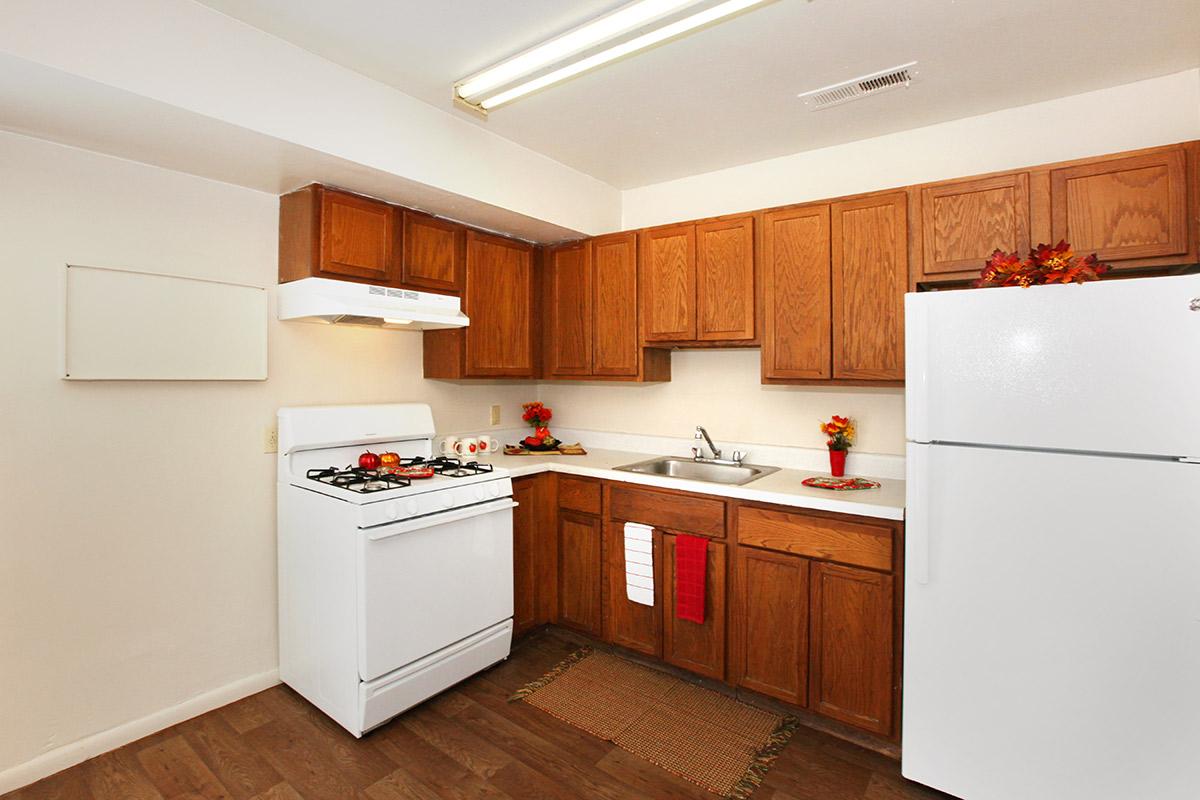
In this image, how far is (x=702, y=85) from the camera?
2.37 meters

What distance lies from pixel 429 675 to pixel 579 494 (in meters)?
1.10

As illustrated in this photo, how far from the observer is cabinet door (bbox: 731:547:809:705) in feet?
7.85

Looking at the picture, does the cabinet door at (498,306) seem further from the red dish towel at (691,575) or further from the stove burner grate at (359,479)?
the red dish towel at (691,575)

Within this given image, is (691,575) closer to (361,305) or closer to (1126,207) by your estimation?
(361,305)

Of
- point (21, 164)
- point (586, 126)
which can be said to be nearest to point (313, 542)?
point (21, 164)

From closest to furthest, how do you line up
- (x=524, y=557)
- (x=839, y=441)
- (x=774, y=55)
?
(x=774, y=55) → (x=839, y=441) → (x=524, y=557)

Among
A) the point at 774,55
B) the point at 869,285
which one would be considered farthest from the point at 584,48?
the point at 869,285

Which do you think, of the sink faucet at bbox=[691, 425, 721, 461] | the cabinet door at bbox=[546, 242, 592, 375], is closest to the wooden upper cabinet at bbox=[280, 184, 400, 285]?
the cabinet door at bbox=[546, 242, 592, 375]

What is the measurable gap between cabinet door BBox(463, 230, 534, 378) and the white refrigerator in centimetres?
215

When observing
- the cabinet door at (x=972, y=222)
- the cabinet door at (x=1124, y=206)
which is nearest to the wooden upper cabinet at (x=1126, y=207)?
the cabinet door at (x=1124, y=206)

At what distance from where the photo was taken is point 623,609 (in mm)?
2939

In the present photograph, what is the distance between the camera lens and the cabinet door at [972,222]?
223 cm

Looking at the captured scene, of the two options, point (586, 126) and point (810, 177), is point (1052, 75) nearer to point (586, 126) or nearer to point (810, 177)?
point (810, 177)

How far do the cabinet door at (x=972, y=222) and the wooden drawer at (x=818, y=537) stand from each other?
107 cm
